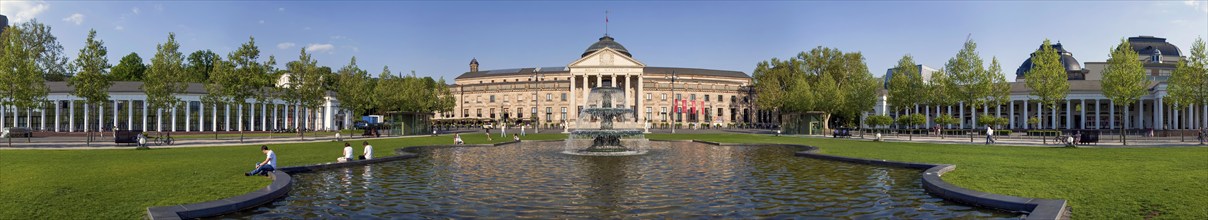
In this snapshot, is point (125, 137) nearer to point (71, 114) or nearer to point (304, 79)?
point (304, 79)

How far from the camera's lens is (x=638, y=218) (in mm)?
10227

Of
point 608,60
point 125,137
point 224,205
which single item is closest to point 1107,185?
point 224,205

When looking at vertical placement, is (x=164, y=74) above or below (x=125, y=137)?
above

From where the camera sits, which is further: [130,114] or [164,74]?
[130,114]

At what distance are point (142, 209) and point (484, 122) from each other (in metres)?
106

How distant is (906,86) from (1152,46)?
276 feet

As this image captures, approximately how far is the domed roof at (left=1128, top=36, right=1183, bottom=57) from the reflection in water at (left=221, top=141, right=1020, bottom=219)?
431 feet

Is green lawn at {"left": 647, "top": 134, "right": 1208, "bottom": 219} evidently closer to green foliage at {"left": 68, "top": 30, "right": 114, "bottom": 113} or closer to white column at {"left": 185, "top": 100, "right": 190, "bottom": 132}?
green foliage at {"left": 68, "top": 30, "right": 114, "bottom": 113}

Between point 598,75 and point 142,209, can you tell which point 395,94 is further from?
point 142,209

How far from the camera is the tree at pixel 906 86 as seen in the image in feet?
221

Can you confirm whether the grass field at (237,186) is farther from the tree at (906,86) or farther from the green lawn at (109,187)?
the tree at (906,86)

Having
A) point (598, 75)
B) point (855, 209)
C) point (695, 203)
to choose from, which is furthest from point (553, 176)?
point (598, 75)

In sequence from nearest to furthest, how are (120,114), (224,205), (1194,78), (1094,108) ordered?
(224,205)
(1194,78)
(120,114)
(1094,108)

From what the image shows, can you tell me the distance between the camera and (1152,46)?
116 meters
